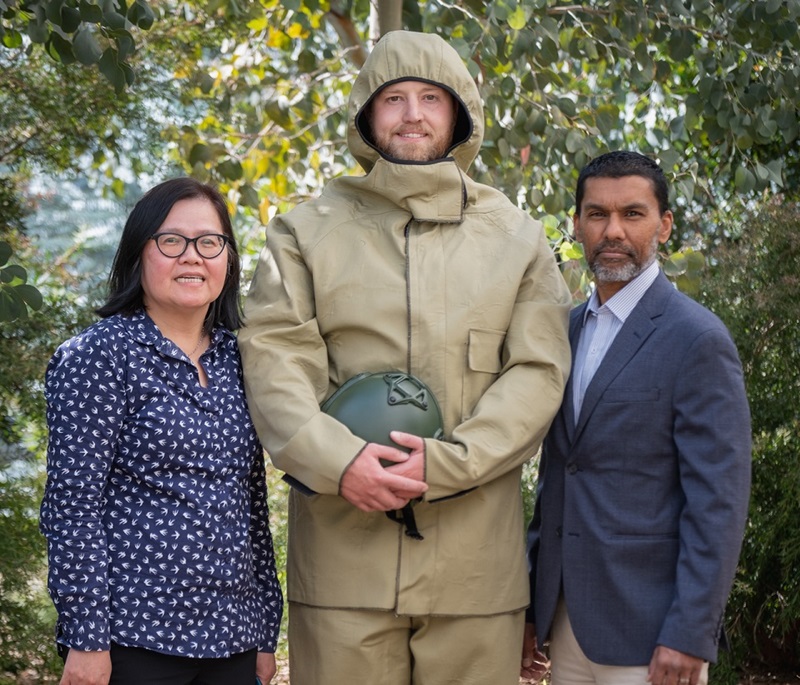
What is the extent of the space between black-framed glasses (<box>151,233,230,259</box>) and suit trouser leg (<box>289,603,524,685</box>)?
91 centimetres

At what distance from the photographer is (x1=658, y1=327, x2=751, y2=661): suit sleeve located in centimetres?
255

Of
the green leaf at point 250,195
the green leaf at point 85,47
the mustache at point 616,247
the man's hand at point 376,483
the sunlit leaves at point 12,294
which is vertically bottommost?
the man's hand at point 376,483

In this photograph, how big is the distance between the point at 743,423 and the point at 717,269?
237cm

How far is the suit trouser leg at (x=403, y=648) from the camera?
280cm

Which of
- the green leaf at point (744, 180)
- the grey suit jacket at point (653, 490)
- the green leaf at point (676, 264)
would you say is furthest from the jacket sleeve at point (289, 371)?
the green leaf at point (744, 180)

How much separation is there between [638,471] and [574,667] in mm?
528

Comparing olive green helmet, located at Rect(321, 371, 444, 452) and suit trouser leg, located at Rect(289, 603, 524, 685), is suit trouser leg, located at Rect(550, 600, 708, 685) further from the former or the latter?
olive green helmet, located at Rect(321, 371, 444, 452)

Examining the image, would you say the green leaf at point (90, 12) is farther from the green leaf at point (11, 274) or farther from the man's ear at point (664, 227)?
the man's ear at point (664, 227)

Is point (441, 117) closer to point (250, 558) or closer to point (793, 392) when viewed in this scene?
point (250, 558)

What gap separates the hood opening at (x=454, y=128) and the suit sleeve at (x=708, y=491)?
895mm

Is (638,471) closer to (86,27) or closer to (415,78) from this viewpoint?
(415,78)

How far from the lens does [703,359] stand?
261 centimetres

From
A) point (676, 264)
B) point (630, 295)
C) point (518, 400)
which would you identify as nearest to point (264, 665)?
point (518, 400)

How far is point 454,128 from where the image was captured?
10.3ft
